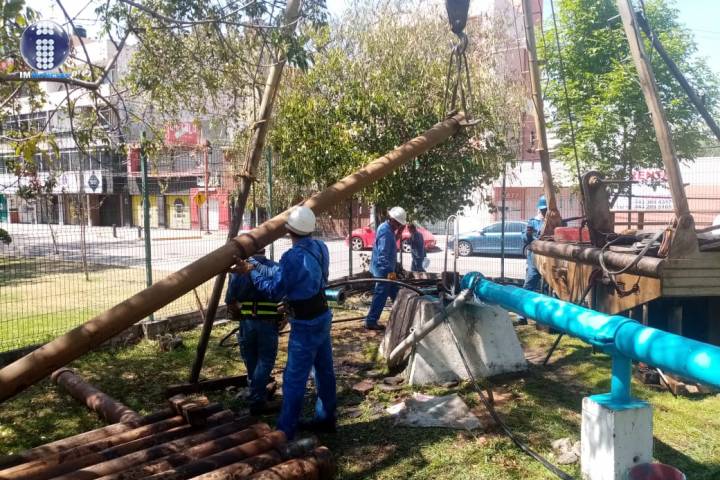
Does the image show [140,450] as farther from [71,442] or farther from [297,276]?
[297,276]

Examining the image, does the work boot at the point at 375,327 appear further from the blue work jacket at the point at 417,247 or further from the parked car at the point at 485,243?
the parked car at the point at 485,243

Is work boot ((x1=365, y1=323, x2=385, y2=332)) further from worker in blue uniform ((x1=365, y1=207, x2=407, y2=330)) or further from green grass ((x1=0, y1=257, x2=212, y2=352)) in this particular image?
green grass ((x1=0, y1=257, x2=212, y2=352))

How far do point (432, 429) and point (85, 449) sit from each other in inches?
99.5

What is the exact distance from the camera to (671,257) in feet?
16.2

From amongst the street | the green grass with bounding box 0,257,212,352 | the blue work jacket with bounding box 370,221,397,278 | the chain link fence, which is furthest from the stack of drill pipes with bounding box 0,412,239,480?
the street

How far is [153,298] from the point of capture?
3.68 metres

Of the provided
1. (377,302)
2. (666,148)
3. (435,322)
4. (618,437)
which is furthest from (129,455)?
(666,148)

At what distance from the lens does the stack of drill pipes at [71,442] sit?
3.61 meters

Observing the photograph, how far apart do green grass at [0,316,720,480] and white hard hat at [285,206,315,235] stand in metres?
1.66

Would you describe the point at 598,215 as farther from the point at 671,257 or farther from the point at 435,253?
the point at 435,253

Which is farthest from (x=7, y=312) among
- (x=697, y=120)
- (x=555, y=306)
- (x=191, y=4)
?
(x=697, y=120)

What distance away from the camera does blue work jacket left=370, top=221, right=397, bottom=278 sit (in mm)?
8078

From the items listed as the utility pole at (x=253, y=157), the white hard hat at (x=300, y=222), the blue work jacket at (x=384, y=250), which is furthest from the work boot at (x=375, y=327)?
the white hard hat at (x=300, y=222)

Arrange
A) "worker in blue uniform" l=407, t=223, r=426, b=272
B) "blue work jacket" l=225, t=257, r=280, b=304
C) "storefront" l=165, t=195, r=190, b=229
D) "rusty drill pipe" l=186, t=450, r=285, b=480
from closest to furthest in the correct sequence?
"rusty drill pipe" l=186, t=450, r=285, b=480 → "blue work jacket" l=225, t=257, r=280, b=304 → "worker in blue uniform" l=407, t=223, r=426, b=272 → "storefront" l=165, t=195, r=190, b=229
